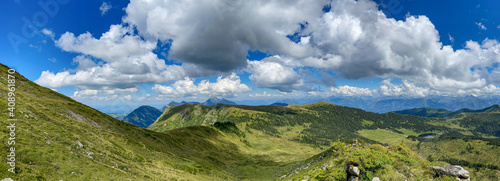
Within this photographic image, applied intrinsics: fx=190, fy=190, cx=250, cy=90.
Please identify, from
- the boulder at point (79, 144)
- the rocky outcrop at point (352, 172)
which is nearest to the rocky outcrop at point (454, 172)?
the rocky outcrop at point (352, 172)

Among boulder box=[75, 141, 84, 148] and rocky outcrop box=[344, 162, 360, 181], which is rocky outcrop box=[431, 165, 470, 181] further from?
boulder box=[75, 141, 84, 148]

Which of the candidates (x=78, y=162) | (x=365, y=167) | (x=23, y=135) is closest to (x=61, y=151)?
(x=78, y=162)

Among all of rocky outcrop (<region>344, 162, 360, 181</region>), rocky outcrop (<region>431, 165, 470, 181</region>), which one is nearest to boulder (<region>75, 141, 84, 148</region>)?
rocky outcrop (<region>344, 162, 360, 181</region>)

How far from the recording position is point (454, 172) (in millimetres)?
19000

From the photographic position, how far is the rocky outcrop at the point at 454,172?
18719mm

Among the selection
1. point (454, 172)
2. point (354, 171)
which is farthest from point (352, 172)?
point (454, 172)

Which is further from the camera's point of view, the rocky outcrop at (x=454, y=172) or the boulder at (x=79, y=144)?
the boulder at (x=79, y=144)

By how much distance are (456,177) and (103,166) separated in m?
52.6

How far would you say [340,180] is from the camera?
25141mm

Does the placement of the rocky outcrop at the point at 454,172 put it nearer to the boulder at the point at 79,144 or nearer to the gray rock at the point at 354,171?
the gray rock at the point at 354,171

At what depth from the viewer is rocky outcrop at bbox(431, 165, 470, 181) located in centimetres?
1872

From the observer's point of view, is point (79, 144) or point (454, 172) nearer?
point (454, 172)

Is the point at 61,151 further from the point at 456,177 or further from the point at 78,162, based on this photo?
→ the point at 456,177

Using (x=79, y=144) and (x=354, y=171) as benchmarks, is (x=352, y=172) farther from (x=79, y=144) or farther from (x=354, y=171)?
(x=79, y=144)
